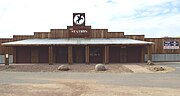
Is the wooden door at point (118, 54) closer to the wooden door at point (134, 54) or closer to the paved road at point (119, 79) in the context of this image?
the wooden door at point (134, 54)

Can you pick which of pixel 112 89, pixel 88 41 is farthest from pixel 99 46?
pixel 112 89

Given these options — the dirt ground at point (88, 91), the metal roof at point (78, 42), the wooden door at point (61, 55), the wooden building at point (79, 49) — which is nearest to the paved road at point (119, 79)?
the dirt ground at point (88, 91)

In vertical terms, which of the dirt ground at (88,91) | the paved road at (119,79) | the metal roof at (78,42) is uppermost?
the metal roof at (78,42)

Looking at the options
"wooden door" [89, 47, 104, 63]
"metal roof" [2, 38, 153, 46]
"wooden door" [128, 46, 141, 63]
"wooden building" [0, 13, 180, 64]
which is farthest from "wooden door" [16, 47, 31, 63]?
"wooden door" [128, 46, 141, 63]

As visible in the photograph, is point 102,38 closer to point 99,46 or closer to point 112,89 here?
point 99,46

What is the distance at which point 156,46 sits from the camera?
44.2 metres

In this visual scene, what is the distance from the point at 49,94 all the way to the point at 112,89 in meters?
3.38

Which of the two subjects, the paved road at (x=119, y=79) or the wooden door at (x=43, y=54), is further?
the wooden door at (x=43, y=54)

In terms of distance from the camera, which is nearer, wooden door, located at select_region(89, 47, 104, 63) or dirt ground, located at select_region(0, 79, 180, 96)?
dirt ground, located at select_region(0, 79, 180, 96)

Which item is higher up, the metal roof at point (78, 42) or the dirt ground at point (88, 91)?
→ the metal roof at point (78, 42)

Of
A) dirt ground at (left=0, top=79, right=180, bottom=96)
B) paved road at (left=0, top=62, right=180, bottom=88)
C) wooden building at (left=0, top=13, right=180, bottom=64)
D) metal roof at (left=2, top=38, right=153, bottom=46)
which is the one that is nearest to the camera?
dirt ground at (left=0, top=79, right=180, bottom=96)

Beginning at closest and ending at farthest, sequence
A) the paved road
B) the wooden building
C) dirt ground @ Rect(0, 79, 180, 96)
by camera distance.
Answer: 1. dirt ground @ Rect(0, 79, 180, 96)
2. the paved road
3. the wooden building

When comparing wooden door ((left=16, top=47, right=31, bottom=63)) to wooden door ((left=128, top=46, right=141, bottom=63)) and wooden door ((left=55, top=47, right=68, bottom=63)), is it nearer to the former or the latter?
wooden door ((left=55, top=47, right=68, bottom=63))

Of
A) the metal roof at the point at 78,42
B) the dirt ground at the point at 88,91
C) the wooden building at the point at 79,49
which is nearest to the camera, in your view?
the dirt ground at the point at 88,91
